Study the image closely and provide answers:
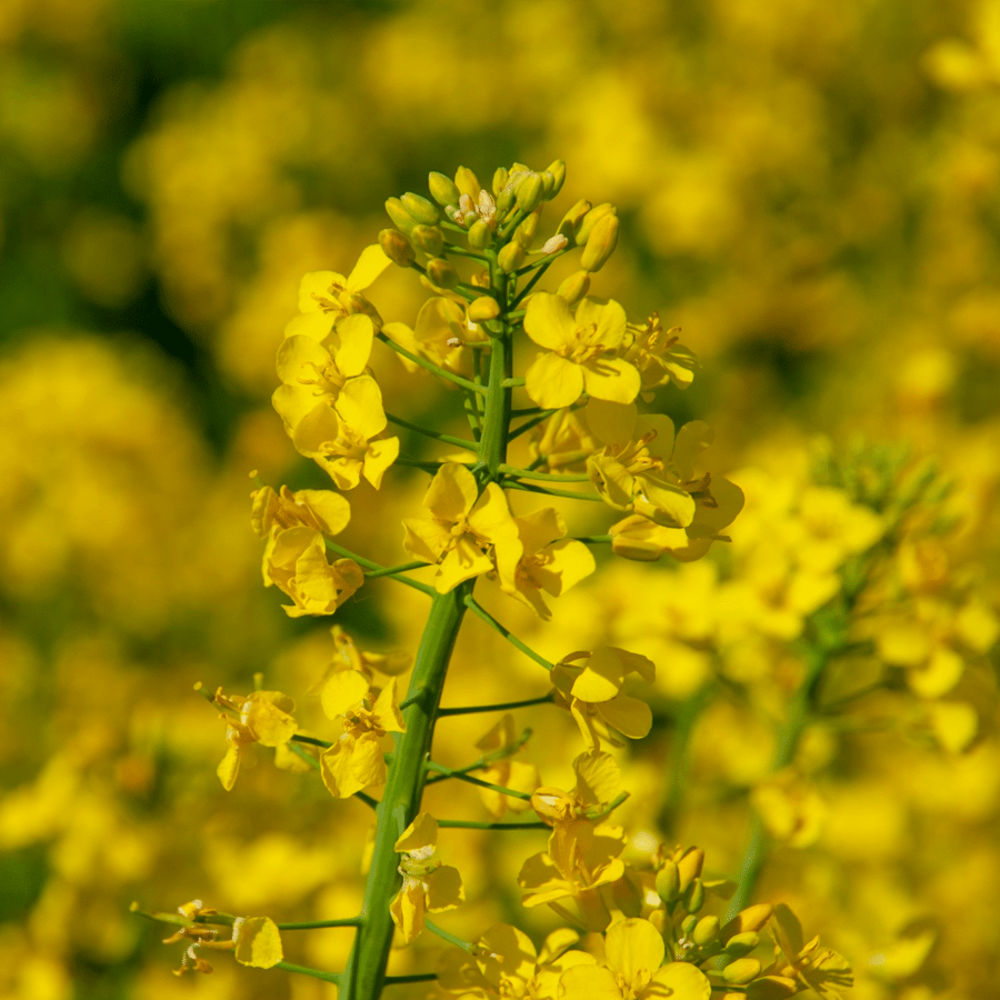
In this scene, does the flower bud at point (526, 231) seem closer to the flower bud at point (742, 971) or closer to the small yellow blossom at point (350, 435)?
the small yellow blossom at point (350, 435)

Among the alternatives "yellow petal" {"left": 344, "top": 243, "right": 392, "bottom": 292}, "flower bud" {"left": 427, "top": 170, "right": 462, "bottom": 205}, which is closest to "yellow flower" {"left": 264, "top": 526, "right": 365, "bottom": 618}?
"yellow petal" {"left": 344, "top": 243, "right": 392, "bottom": 292}

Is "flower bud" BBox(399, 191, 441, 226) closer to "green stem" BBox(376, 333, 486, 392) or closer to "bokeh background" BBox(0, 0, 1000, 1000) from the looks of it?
"green stem" BBox(376, 333, 486, 392)

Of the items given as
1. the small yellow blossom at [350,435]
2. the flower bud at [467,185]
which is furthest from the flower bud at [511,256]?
the small yellow blossom at [350,435]

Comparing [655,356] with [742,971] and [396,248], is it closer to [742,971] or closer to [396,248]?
[396,248]

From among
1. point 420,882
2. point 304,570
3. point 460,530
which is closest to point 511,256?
point 460,530

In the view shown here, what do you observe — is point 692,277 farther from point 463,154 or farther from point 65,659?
point 65,659

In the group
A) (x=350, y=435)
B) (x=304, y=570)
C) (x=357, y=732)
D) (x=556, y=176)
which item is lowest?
(x=357, y=732)
